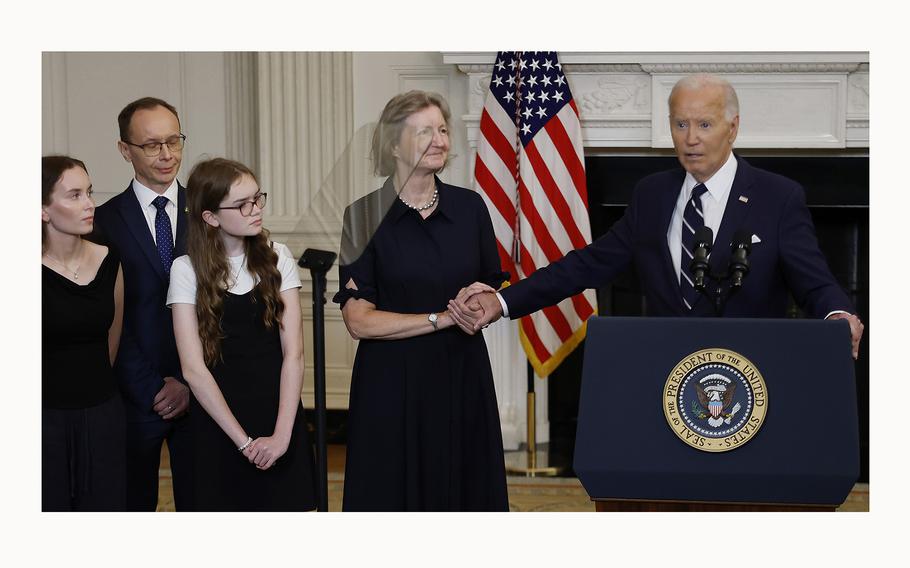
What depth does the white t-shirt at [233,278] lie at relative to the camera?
3.21 m

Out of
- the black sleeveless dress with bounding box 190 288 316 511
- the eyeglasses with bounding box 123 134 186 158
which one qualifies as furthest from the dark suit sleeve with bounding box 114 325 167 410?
the eyeglasses with bounding box 123 134 186 158

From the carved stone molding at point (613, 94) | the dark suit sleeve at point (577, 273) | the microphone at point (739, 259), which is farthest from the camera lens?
the carved stone molding at point (613, 94)

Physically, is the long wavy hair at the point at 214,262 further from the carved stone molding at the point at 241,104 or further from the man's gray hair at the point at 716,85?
the carved stone molding at the point at 241,104

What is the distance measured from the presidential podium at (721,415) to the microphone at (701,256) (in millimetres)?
310

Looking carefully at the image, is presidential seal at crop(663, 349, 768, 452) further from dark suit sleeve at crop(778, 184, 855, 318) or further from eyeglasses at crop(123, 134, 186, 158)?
eyeglasses at crop(123, 134, 186, 158)

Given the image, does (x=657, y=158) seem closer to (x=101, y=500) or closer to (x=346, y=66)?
(x=346, y=66)

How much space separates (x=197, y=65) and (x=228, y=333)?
233 cm

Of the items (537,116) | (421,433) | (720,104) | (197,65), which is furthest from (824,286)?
(197,65)

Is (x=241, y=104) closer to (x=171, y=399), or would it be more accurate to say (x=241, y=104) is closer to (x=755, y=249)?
(x=171, y=399)

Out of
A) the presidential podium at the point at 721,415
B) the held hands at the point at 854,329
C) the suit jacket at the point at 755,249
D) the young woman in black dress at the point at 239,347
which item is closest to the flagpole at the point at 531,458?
the suit jacket at the point at 755,249

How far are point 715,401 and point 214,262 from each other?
1.64m

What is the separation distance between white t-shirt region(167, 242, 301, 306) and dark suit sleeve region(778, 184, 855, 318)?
1611 millimetres

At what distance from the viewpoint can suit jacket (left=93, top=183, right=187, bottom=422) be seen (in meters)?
3.42

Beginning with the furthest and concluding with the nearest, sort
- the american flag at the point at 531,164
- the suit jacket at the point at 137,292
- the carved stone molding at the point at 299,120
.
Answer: the american flag at the point at 531,164, the carved stone molding at the point at 299,120, the suit jacket at the point at 137,292
